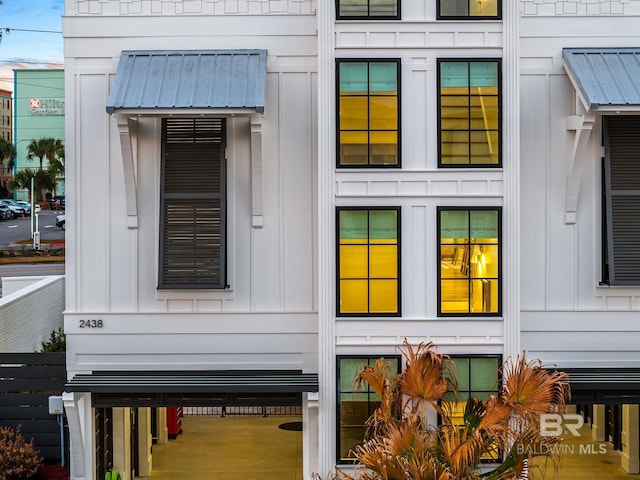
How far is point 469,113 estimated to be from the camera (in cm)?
1293

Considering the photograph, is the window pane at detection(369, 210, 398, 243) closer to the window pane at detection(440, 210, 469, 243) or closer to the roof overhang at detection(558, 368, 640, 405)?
the window pane at detection(440, 210, 469, 243)

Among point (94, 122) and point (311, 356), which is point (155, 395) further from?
point (94, 122)

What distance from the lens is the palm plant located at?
10844 mm

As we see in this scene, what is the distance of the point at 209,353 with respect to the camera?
1368 centimetres

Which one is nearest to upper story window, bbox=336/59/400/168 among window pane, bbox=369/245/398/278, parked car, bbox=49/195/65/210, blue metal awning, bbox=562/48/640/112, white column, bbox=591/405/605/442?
window pane, bbox=369/245/398/278

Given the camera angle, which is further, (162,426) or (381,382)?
(162,426)

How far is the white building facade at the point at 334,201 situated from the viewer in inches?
507

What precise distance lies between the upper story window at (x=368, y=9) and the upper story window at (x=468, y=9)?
2.17 ft

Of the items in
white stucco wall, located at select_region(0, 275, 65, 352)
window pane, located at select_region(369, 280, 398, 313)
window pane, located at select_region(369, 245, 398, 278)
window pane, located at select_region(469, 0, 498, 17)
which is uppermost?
window pane, located at select_region(469, 0, 498, 17)

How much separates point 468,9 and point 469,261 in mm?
3693

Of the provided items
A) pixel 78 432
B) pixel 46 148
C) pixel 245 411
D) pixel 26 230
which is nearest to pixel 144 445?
pixel 78 432

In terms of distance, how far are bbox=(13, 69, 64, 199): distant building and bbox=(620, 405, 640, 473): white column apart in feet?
259

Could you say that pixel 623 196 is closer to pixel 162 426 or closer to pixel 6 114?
pixel 162 426

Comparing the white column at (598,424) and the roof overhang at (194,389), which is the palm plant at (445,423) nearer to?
the roof overhang at (194,389)
